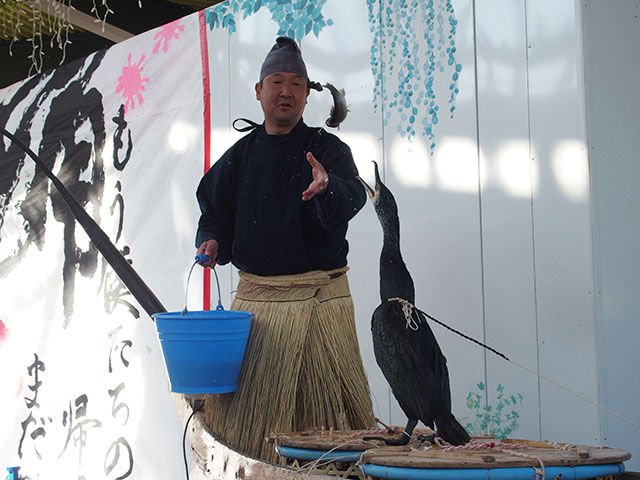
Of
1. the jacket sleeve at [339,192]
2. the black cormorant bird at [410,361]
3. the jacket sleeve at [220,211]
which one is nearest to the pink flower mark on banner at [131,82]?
→ the jacket sleeve at [220,211]

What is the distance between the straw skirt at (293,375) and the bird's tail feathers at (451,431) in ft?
1.45

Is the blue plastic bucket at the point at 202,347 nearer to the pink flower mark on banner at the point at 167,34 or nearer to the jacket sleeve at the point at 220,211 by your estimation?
the jacket sleeve at the point at 220,211

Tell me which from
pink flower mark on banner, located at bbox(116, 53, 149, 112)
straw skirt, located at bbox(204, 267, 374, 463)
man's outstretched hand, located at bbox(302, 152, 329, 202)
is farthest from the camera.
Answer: pink flower mark on banner, located at bbox(116, 53, 149, 112)

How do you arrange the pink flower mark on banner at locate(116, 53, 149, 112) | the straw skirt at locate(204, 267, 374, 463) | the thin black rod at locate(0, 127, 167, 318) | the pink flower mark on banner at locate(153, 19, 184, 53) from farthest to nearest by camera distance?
the pink flower mark on banner at locate(116, 53, 149, 112) < the pink flower mark on banner at locate(153, 19, 184, 53) < the thin black rod at locate(0, 127, 167, 318) < the straw skirt at locate(204, 267, 374, 463)

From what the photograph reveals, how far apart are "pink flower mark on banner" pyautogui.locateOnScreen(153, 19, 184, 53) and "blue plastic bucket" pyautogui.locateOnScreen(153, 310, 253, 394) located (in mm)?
1715

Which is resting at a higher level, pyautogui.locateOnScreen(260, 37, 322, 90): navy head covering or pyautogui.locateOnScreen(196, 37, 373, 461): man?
pyautogui.locateOnScreen(260, 37, 322, 90): navy head covering

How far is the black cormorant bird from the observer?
1.54 meters

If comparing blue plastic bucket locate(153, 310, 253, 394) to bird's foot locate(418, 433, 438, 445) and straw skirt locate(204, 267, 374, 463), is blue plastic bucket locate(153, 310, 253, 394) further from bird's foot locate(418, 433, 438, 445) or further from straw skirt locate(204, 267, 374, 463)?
bird's foot locate(418, 433, 438, 445)

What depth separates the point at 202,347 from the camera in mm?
1774

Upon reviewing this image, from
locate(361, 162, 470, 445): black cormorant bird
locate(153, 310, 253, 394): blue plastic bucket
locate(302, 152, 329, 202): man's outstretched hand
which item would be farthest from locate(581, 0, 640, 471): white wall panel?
locate(153, 310, 253, 394): blue plastic bucket

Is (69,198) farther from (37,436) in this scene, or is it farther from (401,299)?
(37,436)

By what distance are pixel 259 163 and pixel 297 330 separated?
53cm

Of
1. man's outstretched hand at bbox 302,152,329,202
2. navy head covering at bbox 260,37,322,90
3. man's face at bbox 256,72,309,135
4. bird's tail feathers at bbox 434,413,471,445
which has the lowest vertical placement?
bird's tail feathers at bbox 434,413,471,445

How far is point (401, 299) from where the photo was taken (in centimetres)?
167
